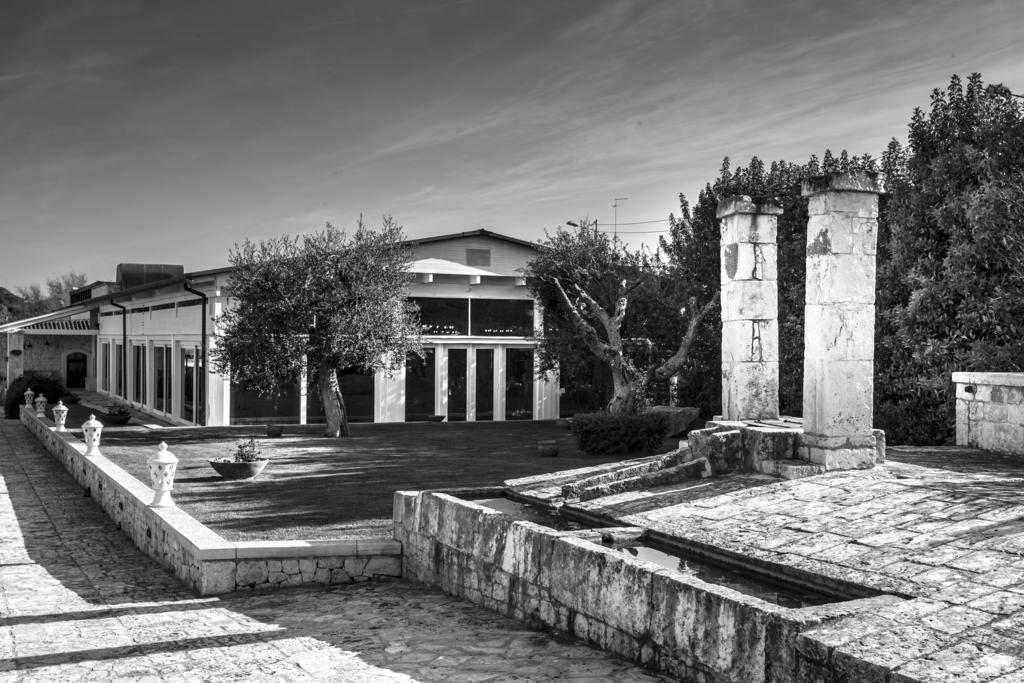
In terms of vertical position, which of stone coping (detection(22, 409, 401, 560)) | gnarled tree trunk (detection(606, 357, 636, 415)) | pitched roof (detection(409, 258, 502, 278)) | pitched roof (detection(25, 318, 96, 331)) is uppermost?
pitched roof (detection(409, 258, 502, 278))

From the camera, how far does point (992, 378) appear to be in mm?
12977

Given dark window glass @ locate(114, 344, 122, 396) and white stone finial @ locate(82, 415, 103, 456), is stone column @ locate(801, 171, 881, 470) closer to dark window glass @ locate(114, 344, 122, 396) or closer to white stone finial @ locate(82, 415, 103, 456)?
white stone finial @ locate(82, 415, 103, 456)

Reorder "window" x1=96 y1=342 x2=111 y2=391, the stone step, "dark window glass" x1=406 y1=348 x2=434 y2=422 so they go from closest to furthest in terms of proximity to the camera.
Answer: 1. the stone step
2. "dark window glass" x1=406 y1=348 x2=434 y2=422
3. "window" x1=96 y1=342 x2=111 y2=391

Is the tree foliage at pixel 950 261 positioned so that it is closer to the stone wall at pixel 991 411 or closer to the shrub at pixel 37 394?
the stone wall at pixel 991 411

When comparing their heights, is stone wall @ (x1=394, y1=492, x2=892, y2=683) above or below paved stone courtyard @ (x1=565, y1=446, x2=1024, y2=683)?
below

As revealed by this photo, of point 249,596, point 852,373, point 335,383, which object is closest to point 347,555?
point 249,596

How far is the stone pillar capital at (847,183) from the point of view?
10.2 metres

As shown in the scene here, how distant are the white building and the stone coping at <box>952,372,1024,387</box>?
38.5ft

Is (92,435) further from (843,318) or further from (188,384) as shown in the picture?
(843,318)

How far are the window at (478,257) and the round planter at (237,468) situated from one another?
12.8 m

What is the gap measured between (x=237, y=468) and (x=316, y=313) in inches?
247

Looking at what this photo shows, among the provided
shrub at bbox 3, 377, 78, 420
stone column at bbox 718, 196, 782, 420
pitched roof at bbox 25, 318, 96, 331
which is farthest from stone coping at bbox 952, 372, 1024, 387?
pitched roof at bbox 25, 318, 96, 331

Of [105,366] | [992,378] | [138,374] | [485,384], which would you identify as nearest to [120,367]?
[105,366]

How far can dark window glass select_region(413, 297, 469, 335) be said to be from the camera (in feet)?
82.1
